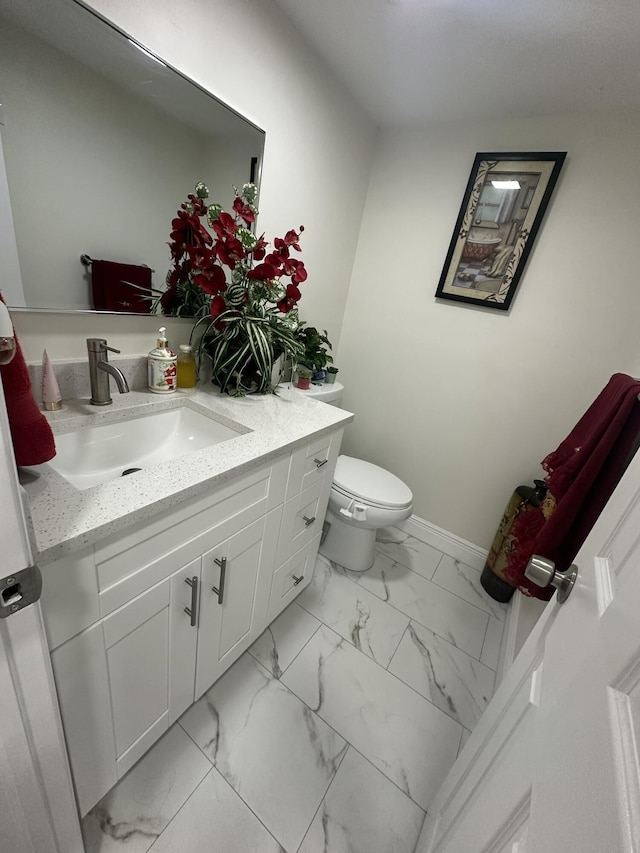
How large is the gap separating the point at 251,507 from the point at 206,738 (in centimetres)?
76

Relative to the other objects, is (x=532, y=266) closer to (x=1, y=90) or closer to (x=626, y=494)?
(x=626, y=494)

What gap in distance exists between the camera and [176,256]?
3.50ft

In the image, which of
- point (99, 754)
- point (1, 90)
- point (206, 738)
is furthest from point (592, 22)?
point (206, 738)

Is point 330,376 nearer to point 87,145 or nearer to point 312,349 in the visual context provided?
point 312,349

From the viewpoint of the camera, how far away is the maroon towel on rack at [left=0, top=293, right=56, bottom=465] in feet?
1.86

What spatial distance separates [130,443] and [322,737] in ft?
3.62

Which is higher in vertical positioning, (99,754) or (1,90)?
(1,90)

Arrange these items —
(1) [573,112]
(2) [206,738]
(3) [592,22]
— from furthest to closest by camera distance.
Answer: (1) [573,112] → (2) [206,738] → (3) [592,22]

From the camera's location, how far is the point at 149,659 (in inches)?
31.4

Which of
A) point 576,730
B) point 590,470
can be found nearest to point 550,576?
point 576,730

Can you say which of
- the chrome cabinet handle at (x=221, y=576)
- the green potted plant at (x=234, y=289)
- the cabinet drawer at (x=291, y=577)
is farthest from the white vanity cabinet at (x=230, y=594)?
the green potted plant at (x=234, y=289)

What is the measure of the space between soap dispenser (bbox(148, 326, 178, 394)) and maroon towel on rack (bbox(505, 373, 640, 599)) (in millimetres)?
1270

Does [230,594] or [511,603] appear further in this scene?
[511,603]

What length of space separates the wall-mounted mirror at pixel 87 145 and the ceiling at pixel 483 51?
48 centimetres
